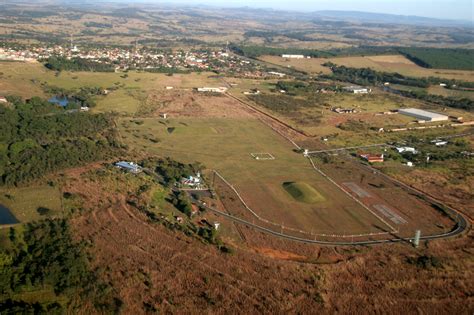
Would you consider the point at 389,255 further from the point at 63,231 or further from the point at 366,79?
the point at 366,79

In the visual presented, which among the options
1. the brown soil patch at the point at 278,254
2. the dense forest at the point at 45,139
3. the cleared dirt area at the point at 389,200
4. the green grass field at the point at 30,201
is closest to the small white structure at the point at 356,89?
the cleared dirt area at the point at 389,200

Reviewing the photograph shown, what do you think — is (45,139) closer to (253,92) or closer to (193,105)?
(193,105)

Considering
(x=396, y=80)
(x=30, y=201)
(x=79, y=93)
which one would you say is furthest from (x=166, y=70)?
(x=30, y=201)

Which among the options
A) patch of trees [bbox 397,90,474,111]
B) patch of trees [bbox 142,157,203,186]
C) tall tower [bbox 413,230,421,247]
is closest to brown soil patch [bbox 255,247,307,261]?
tall tower [bbox 413,230,421,247]

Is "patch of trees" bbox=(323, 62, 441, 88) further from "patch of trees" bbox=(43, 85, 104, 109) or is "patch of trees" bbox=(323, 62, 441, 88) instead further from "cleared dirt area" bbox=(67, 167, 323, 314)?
"cleared dirt area" bbox=(67, 167, 323, 314)

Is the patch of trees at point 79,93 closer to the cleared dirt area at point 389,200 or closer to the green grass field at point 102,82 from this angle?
the green grass field at point 102,82

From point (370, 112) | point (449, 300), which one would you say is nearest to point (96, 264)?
point (449, 300)
